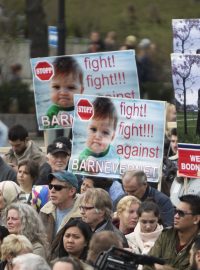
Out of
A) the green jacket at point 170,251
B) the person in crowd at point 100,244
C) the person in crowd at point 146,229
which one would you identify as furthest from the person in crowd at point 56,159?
the person in crowd at point 100,244

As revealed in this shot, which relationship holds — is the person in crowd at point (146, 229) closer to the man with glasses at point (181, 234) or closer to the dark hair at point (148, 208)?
the dark hair at point (148, 208)

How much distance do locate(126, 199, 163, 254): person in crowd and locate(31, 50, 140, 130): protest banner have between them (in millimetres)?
3320

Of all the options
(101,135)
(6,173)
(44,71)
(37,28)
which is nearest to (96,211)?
(101,135)

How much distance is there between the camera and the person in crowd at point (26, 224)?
440 inches

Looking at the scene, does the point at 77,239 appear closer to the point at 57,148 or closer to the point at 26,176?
the point at 26,176

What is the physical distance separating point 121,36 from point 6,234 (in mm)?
18435

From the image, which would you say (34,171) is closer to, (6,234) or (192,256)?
(6,234)

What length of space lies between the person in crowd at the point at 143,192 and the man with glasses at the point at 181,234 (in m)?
1.84

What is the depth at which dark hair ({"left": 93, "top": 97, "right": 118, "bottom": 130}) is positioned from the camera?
44.9 feet

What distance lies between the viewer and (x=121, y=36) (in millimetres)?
29516

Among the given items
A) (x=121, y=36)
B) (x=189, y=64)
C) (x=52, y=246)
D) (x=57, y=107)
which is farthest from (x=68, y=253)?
(x=121, y=36)

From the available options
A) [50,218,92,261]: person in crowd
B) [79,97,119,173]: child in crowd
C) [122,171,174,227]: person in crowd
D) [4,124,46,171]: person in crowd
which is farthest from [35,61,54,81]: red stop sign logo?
[50,218,92,261]: person in crowd

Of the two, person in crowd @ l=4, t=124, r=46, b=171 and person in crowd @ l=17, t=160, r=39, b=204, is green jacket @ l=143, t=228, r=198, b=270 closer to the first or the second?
person in crowd @ l=17, t=160, r=39, b=204

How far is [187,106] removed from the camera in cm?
1259
